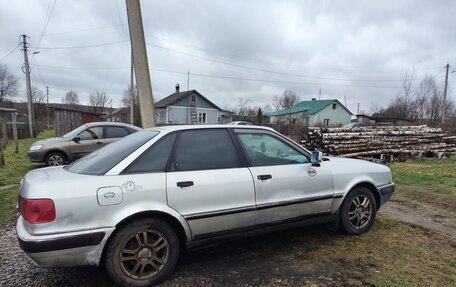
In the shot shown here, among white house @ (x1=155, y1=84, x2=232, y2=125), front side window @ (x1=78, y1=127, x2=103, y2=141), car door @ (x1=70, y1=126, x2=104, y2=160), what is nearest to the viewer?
car door @ (x1=70, y1=126, x2=104, y2=160)

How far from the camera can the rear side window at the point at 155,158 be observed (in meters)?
3.31

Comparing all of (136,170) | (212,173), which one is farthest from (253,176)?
(136,170)

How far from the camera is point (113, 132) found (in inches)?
438

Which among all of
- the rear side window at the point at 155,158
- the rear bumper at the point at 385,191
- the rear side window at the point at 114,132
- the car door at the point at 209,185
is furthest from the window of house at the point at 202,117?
the rear side window at the point at 155,158

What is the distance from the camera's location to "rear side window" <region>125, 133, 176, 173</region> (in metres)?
3.31

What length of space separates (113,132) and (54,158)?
2.00 m

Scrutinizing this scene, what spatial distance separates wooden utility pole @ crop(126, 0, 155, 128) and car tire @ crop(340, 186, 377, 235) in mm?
5021

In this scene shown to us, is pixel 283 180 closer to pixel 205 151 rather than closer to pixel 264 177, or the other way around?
pixel 264 177

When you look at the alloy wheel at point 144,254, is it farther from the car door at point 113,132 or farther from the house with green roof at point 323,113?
the house with green roof at point 323,113

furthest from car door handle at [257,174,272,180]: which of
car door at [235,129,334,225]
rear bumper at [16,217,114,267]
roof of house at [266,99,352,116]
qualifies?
roof of house at [266,99,352,116]

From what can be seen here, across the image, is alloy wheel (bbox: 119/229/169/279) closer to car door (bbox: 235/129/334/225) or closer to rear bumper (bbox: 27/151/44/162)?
car door (bbox: 235/129/334/225)

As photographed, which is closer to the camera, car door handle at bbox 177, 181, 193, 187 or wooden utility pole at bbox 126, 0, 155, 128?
car door handle at bbox 177, 181, 193, 187

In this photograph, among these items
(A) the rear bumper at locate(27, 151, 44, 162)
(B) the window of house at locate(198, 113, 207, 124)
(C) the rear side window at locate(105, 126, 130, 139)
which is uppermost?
(B) the window of house at locate(198, 113, 207, 124)

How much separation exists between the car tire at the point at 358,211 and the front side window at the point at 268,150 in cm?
95
